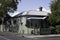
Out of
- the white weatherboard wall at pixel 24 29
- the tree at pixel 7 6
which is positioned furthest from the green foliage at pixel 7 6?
the white weatherboard wall at pixel 24 29

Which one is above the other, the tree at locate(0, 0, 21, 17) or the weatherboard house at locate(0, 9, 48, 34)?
the tree at locate(0, 0, 21, 17)

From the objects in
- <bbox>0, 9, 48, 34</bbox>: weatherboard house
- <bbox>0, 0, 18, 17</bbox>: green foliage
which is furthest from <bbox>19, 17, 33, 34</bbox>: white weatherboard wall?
<bbox>0, 0, 18, 17</bbox>: green foliage

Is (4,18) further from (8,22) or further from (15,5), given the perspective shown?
(15,5)

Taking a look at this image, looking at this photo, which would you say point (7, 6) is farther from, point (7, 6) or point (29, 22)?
point (29, 22)

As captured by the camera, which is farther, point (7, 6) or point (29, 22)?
point (7, 6)

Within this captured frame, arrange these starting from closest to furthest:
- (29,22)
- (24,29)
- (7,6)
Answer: (24,29)
(29,22)
(7,6)

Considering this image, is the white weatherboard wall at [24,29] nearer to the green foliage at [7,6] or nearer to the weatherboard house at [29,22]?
the weatherboard house at [29,22]

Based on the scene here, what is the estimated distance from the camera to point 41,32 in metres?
39.8

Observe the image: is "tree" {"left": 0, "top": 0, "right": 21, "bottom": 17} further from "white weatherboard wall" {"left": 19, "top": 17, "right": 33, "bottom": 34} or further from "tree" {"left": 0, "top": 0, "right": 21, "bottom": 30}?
"white weatherboard wall" {"left": 19, "top": 17, "right": 33, "bottom": 34}

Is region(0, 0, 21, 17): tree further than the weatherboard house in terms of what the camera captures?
Yes

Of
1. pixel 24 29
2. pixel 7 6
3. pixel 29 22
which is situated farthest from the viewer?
pixel 7 6

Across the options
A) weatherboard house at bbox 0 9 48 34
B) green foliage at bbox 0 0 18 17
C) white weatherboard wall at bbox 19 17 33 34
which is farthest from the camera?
green foliage at bbox 0 0 18 17

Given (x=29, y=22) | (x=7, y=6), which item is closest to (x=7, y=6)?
(x=7, y=6)

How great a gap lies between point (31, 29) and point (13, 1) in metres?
12.9
